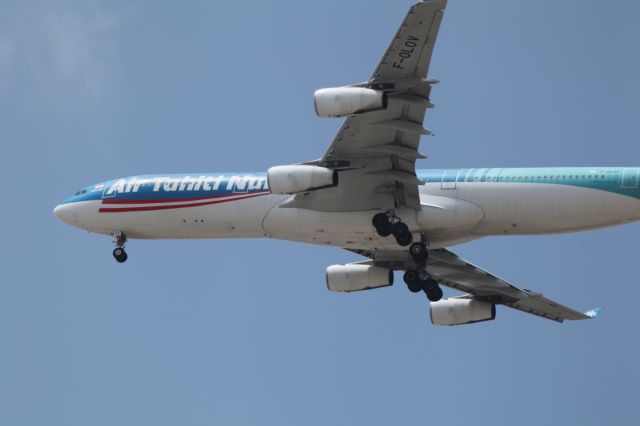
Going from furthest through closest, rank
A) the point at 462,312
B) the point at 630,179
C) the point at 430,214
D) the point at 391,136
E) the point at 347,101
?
1. the point at 462,312
2. the point at 430,214
3. the point at 630,179
4. the point at 391,136
5. the point at 347,101

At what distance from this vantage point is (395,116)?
48812mm

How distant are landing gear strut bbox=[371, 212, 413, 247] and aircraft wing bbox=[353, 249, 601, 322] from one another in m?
5.16

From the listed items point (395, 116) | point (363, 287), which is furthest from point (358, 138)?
point (363, 287)

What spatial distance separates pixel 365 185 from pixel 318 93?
640 cm

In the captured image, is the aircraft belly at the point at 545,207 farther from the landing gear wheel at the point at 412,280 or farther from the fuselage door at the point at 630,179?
the landing gear wheel at the point at 412,280

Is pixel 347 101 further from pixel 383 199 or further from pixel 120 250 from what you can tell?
pixel 120 250

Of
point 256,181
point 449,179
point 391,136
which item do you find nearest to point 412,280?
point 449,179

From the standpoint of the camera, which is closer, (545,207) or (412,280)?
(545,207)

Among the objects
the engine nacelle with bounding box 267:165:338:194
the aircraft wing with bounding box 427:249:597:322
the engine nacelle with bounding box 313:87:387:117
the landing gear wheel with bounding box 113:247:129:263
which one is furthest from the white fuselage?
the engine nacelle with bounding box 313:87:387:117

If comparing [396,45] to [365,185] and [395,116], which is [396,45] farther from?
[365,185]

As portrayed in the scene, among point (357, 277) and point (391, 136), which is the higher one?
point (391, 136)

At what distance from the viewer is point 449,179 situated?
53.8 metres

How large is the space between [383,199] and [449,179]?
2.78m

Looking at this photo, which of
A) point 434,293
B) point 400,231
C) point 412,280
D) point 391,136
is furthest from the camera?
point 434,293
